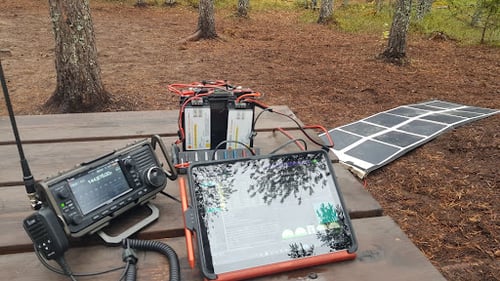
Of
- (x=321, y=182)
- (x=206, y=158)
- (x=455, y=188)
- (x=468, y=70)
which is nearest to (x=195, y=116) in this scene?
(x=206, y=158)

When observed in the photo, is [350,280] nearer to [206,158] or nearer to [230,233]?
[230,233]

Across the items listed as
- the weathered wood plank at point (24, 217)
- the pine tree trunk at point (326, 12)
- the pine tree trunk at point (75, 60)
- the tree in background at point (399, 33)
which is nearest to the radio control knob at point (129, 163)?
the weathered wood plank at point (24, 217)

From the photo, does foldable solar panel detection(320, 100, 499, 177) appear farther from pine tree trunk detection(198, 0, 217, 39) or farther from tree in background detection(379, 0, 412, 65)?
pine tree trunk detection(198, 0, 217, 39)

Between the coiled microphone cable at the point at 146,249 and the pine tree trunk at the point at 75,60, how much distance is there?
3157 mm

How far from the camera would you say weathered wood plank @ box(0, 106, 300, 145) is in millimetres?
1864

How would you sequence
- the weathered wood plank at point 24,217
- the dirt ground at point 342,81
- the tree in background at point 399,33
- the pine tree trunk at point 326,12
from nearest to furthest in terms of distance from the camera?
1. the weathered wood plank at point 24,217
2. the dirt ground at point 342,81
3. the tree in background at point 399,33
4. the pine tree trunk at point 326,12

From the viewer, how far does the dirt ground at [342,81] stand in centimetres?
266

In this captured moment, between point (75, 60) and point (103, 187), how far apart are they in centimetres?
306

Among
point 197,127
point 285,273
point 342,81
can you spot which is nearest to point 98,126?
point 197,127

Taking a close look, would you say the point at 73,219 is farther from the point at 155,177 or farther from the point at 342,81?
the point at 342,81

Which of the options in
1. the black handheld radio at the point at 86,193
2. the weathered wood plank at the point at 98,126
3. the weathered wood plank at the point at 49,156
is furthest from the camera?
the weathered wood plank at the point at 98,126

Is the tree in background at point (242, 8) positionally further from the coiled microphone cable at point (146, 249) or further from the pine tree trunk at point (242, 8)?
the coiled microphone cable at point (146, 249)

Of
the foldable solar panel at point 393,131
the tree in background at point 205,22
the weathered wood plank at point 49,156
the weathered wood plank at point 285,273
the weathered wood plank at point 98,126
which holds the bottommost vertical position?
the foldable solar panel at point 393,131

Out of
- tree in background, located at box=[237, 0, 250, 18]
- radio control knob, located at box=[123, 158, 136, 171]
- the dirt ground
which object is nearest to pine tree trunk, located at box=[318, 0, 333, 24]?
the dirt ground
